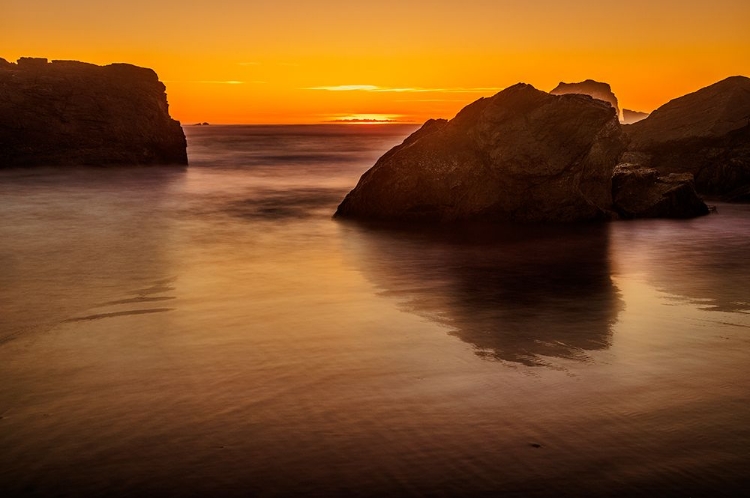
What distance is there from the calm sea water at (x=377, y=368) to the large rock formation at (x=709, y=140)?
26.5 feet

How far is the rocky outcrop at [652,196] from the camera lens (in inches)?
612

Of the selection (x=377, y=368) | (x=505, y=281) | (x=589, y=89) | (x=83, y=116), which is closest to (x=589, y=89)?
(x=589, y=89)

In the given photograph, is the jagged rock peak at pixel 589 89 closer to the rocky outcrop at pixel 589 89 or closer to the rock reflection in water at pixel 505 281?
the rocky outcrop at pixel 589 89

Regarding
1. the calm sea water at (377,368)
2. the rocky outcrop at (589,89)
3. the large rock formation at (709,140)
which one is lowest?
the calm sea water at (377,368)

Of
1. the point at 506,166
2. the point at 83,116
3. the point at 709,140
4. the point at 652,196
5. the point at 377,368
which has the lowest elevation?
the point at 377,368

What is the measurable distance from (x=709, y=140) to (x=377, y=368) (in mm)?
17647

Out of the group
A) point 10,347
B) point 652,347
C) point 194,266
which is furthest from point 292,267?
point 652,347

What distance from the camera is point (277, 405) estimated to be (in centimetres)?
490

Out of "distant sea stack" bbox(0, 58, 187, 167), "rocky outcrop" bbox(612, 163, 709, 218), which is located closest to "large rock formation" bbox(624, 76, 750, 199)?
"rocky outcrop" bbox(612, 163, 709, 218)

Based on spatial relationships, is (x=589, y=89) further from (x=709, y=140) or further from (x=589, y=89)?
(x=709, y=140)

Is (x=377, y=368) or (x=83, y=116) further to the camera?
(x=83, y=116)

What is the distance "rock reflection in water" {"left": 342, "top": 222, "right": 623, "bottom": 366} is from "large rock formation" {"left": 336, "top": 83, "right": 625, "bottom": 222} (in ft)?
2.13

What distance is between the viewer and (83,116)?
114 feet

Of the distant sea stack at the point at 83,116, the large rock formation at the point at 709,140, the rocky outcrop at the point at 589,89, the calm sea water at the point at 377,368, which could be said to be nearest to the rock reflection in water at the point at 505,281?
the calm sea water at the point at 377,368
